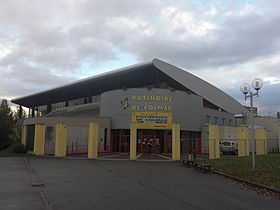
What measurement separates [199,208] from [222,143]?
28.9 meters

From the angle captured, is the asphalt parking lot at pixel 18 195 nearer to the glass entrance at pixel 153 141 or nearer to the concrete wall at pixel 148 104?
the glass entrance at pixel 153 141

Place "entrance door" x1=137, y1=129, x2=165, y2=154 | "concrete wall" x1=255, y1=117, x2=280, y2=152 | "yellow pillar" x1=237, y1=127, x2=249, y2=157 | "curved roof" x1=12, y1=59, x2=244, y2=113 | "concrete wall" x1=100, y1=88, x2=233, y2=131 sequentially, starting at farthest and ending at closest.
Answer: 1. "concrete wall" x1=255, y1=117, x2=280, y2=152
2. "curved roof" x1=12, y1=59, x2=244, y2=113
3. "concrete wall" x1=100, y1=88, x2=233, y2=131
4. "entrance door" x1=137, y1=129, x2=165, y2=154
5. "yellow pillar" x1=237, y1=127, x2=249, y2=157

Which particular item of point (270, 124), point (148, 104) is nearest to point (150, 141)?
point (148, 104)

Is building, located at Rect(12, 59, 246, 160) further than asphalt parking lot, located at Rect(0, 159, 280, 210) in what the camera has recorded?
Yes

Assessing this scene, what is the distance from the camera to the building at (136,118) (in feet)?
102

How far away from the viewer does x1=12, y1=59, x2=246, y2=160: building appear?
31.0m

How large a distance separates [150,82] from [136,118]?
1383cm

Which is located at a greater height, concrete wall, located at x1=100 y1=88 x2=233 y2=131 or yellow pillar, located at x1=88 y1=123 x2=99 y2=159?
concrete wall, located at x1=100 y1=88 x2=233 y2=131

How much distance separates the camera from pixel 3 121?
1700 inches

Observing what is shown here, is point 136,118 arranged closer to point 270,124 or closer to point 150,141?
point 150,141

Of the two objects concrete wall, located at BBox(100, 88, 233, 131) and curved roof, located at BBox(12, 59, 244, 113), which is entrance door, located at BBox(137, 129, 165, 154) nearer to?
concrete wall, located at BBox(100, 88, 233, 131)

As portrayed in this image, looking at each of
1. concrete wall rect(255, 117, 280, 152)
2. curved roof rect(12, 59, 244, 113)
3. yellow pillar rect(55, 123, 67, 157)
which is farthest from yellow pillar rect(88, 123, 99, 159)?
concrete wall rect(255, 117, 280, 152)

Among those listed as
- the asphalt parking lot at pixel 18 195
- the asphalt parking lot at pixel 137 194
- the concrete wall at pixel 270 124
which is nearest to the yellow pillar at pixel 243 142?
the asphalt parking lot at pixel 137 194

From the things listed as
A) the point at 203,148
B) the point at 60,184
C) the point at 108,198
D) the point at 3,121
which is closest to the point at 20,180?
the point at 60,184
